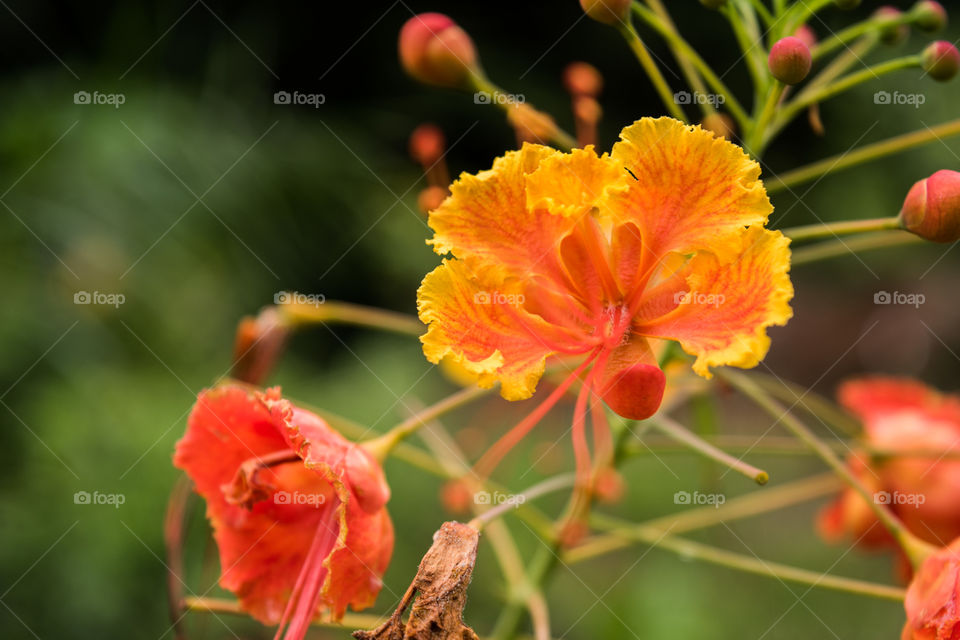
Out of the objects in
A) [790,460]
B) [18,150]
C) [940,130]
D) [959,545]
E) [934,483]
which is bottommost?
[790,460]

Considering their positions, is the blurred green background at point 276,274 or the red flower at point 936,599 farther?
the blurred green background at point 276,274

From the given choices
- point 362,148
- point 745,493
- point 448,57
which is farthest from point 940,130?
point 362,148

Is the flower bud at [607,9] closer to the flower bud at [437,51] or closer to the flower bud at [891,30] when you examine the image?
the flower bud at [437,51]

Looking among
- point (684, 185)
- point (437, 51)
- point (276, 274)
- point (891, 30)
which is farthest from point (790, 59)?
point (276, 274)

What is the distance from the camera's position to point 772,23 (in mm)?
1298

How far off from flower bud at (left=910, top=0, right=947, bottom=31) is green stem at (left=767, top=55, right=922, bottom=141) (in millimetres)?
69

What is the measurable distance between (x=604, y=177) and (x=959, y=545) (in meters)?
0.67

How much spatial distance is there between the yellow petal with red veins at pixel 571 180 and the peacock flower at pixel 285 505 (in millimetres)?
404

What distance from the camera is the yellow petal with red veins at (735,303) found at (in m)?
0.95

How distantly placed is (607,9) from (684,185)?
12.0 inches

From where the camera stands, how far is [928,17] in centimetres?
135

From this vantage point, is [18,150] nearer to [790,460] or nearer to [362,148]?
[362,148]

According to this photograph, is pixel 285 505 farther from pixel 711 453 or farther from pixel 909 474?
pixel 909 474

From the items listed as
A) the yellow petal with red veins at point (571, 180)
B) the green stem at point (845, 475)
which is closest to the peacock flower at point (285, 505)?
the yellow petal with red veins at point (571, 180)
